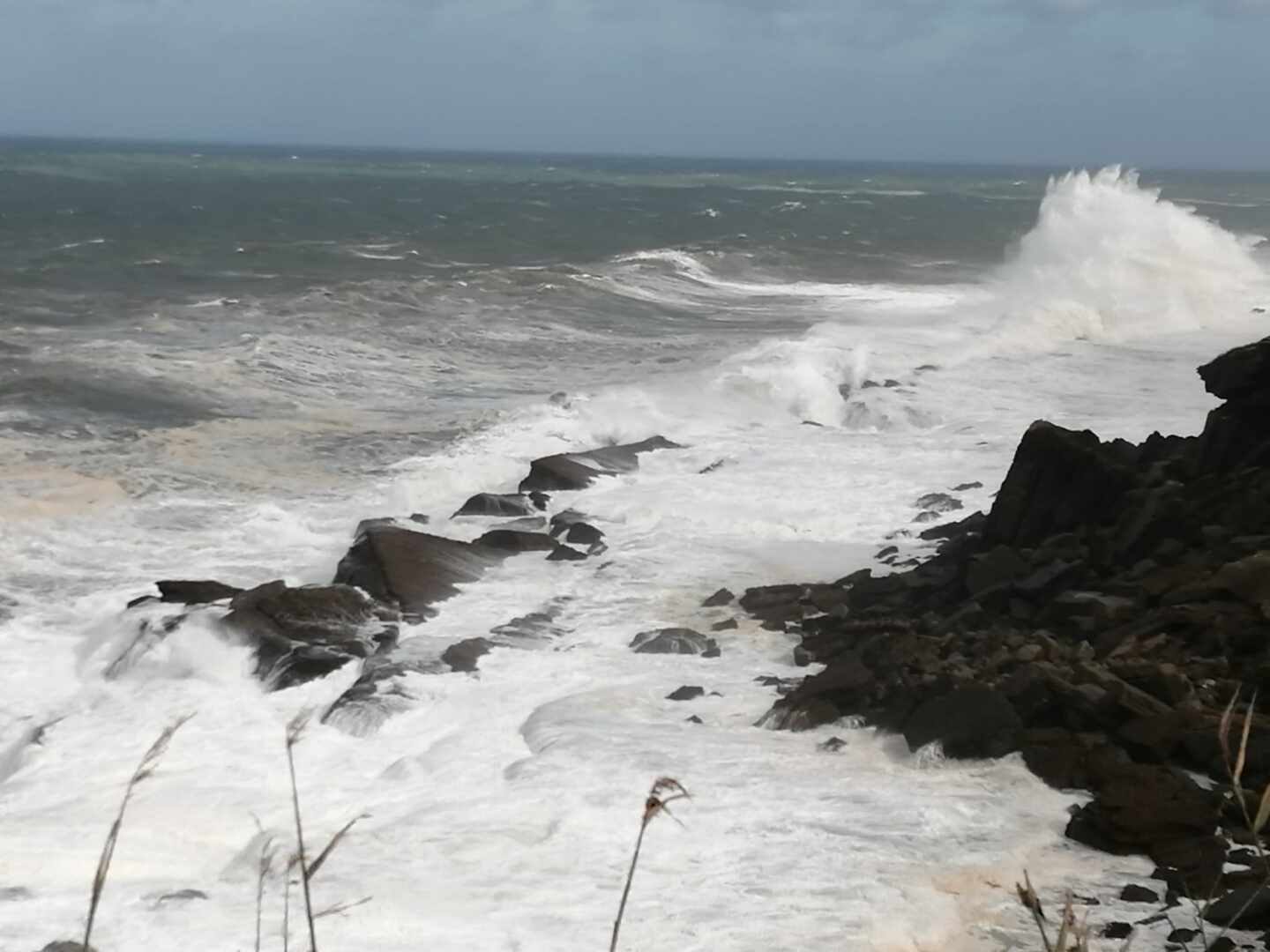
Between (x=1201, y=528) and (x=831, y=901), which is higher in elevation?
(x=1201, y=528)

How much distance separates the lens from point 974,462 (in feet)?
53.5

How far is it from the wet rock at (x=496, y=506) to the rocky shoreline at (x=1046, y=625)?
492mm

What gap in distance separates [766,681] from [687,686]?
0.54 metres

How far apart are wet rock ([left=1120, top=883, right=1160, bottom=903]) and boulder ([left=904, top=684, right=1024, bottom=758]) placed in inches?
63.7

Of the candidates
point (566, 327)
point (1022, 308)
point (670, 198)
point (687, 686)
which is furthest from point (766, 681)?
point (670, 198)

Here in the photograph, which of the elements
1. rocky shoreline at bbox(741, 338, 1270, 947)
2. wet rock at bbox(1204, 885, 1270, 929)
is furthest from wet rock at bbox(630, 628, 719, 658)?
wet rock at bbox(1204, 885, 1270, 929)

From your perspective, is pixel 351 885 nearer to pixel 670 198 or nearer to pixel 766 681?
pixel 766 681

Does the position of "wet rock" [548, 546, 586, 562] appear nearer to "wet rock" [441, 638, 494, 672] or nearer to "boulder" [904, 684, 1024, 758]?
"wet rock" [441, 638, 494, 672]

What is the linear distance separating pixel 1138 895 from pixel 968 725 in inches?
73.2

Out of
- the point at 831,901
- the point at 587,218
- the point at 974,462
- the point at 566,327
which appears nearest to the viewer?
the point at 831,901

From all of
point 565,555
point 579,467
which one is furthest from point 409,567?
point 579,467

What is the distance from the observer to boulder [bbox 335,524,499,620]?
11195 millimetres

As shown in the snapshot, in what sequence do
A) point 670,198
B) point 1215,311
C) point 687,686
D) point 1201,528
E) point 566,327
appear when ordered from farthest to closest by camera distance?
point 670,198
point 1215,311
point 566,327
point 1201,528
point 687,686

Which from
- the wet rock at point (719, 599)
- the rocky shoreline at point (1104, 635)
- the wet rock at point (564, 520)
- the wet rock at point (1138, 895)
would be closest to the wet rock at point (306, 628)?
the wet rock at point (719, 599)
